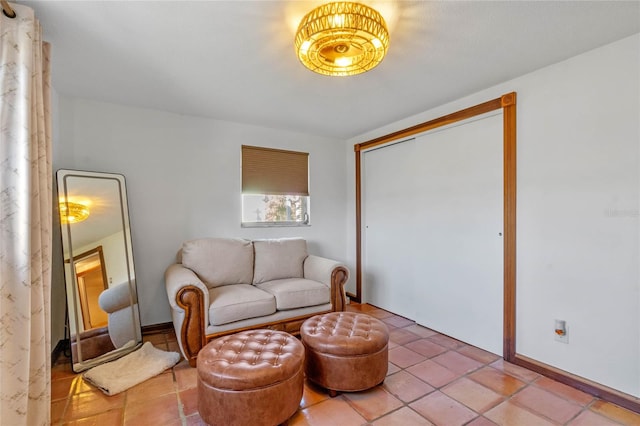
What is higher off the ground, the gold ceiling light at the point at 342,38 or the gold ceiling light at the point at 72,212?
the gold ceiling light at the point at 342,38

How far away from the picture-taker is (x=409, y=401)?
1923mm

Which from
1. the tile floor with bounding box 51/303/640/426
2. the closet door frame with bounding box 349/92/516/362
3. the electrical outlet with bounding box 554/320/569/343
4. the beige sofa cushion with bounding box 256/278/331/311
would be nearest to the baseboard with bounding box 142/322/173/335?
the tile floor with bounding box 51/303/640/426

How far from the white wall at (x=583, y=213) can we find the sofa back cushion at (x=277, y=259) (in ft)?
6.87

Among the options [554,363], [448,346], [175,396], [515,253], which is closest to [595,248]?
[515,253]

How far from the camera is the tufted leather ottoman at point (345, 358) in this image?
1.91m

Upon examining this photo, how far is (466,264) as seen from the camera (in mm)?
2812

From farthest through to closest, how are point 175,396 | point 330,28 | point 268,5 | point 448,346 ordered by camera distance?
point 448,346 < point 175,396 < point 268,5 < point 330,28

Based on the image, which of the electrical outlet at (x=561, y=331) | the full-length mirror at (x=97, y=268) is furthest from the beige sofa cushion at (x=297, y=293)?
the electrical outlet at (x=561, y=331)

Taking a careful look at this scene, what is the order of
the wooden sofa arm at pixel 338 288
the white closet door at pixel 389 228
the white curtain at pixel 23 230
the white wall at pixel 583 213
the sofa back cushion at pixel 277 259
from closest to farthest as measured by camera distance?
the white curtain at pixel 23 230, the white wall at pixel 583 213, the wooden sofa arm at pixel 338 288, the sofa back cushion at pixel 277 259, the white closet door at pixel 389 228

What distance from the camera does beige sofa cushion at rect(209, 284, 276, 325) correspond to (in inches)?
94.1

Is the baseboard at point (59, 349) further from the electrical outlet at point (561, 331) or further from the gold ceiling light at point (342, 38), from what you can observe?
the electrical outlet at point (561, 331)

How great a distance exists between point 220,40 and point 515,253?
264 centimetres

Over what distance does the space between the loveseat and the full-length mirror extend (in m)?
0.39

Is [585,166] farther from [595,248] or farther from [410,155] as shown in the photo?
[410,155]
